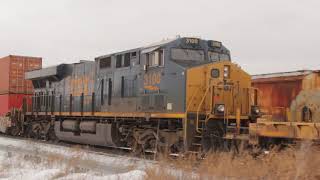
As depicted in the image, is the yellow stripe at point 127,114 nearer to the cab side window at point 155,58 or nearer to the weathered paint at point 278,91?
the cab side window at point 155,58

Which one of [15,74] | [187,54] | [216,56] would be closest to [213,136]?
[187,54]

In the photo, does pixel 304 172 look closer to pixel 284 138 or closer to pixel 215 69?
pixel 284 138

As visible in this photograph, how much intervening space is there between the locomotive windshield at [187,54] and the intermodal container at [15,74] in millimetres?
14224

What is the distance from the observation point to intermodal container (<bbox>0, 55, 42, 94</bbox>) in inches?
1009

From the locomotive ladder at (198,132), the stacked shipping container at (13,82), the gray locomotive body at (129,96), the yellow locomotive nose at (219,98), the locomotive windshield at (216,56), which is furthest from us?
the stacked shipping container at (13,82)

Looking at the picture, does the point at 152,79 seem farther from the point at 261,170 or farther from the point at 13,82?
the point at 13,82

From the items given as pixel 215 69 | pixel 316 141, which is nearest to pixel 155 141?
pixel 215 69

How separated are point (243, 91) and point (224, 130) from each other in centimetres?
160

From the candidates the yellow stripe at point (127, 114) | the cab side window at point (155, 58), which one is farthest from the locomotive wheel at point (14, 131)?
the cab side window at point (155, 58)

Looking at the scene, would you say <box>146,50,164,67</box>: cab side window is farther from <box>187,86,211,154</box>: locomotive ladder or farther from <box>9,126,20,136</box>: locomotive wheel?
<box>9,126,20,136</box>: locomotive wheel

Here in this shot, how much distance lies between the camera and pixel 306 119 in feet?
37.2

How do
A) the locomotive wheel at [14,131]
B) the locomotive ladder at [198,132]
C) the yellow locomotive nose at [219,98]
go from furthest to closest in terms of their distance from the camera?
the locomotive wheel at [14,131]
the yellow locomotive nose at [219,98]
the locomotive ladder at [198,132]

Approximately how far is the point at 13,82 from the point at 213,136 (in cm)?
1575

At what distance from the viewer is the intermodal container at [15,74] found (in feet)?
84.1
